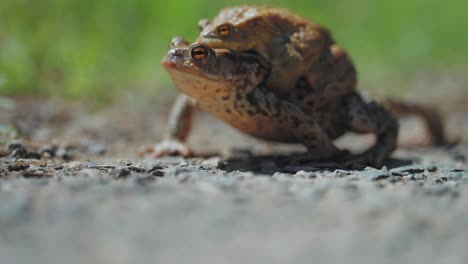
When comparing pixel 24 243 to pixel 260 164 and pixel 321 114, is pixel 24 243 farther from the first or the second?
pixel 321 114

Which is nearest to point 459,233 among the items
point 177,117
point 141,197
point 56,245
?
point 141,197

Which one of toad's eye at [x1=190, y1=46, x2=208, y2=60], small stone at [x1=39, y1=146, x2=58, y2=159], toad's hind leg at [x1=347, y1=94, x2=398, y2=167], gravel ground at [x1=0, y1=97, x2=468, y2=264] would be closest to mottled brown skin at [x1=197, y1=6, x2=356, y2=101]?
toad's eye at [x1=190, y1=46, x2=208, y2=60]

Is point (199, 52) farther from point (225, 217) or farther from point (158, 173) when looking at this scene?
point (225, 217)

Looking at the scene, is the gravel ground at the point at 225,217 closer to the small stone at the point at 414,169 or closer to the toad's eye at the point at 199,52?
the small stone at the point at 414,169

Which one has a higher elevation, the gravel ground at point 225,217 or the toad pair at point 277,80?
the toad pair at point 277,80

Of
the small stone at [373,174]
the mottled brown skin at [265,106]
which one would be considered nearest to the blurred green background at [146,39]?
the mottled brown skin at [265,106]
